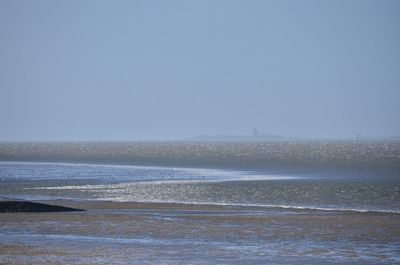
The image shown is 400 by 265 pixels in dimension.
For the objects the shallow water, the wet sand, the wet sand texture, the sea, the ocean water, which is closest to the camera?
the wet sand

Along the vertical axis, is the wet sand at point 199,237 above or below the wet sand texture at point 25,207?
below

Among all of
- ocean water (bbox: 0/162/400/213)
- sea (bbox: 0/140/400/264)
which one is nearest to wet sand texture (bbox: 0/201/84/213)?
sea (bbox: 0/140/400/264)

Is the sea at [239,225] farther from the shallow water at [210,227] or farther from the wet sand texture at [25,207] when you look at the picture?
the wet sand texture at [25,207]

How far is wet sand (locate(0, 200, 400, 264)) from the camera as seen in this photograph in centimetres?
2938

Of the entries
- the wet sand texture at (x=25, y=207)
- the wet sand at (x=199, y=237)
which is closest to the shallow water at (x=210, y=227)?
the wet sand at (x=199, y=237)

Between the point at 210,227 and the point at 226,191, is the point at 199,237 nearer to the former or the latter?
the point at 210,227

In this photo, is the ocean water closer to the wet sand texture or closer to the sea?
the sea

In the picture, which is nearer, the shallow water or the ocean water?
the shallow water

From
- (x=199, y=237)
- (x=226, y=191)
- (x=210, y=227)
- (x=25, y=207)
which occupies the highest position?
(x=226, y=191)

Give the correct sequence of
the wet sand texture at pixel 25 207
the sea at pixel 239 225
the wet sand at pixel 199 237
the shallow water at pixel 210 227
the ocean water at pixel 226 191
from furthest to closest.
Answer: the ocean water at pixel 226 191 → the wet sand texture at pixel 25 207 → the sea at pixel 239 225 → the shallow water at pixel 210 227 → the wet sand at pixel 199 237

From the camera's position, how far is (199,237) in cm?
3503

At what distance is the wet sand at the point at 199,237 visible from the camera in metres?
29.4


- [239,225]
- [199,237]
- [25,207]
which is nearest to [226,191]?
[25,207]

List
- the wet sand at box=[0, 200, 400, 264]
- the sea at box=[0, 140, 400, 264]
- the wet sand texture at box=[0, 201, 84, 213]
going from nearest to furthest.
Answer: the wet sand at box=[0, 200, 400, 264] → the sea at box=[0, 140, 400, 264] → the wet sand texture at box=[0, 201, 84, 213]
